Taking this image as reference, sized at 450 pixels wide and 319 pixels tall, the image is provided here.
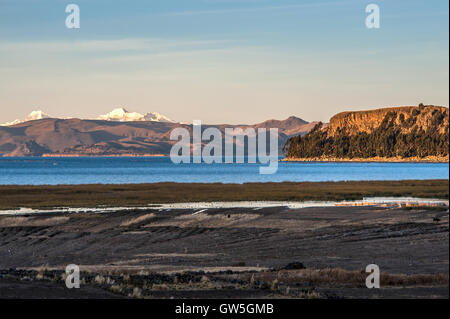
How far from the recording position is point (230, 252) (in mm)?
36188

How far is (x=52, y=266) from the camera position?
1304 inches

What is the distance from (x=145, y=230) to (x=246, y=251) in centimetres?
1150

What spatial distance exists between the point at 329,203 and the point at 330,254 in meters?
34.0

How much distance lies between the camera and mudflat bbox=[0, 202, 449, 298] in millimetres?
23031

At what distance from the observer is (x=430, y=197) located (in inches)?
2827

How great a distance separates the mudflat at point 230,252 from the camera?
907 inches

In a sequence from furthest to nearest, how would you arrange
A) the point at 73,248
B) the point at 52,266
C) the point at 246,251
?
the point at 73,248
the point at 246,251
the point at 52,266
